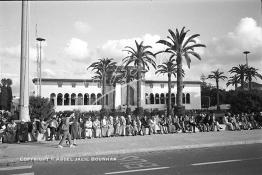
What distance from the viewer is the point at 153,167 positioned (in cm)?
905

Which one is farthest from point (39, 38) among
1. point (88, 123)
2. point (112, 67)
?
point (88, 123)

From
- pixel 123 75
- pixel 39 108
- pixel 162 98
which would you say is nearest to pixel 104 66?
pixel 123 75

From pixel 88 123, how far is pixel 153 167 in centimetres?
905

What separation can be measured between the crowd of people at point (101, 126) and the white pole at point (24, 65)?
3.13 ft

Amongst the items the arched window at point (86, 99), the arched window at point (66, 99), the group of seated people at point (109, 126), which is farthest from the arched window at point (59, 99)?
the group of seated people at point (109, 126)

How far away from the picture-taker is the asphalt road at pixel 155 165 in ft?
27.7

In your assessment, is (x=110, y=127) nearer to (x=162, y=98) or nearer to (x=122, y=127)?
(x=122, y=127)

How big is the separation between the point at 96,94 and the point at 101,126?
150 feet

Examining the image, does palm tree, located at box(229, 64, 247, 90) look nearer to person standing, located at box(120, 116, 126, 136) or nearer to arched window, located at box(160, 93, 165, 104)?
arched window, located at box(160, 93, 165, 104)

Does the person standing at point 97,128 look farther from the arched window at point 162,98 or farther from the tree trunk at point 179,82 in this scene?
the arched window at point 162,98

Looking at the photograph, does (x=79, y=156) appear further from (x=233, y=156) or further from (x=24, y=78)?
(x=24, y=78)

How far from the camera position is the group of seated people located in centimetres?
1556

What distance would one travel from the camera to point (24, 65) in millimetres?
17219

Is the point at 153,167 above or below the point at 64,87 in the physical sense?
below
